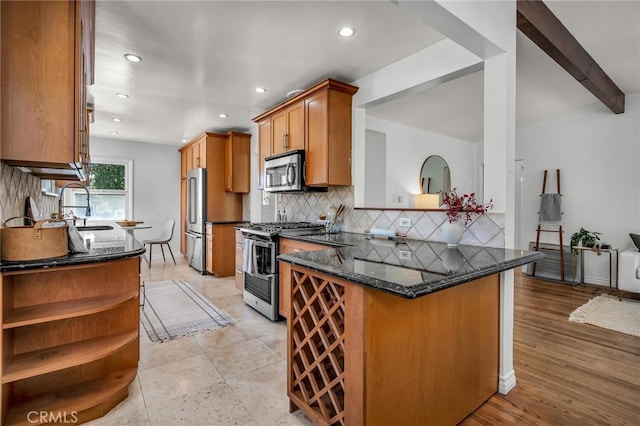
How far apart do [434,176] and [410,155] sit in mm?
687

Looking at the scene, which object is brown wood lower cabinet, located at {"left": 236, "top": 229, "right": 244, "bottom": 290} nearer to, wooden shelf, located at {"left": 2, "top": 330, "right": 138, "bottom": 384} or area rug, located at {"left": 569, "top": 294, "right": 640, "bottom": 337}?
wooden shelf, located at {"left": 2, "top": 330, "right": 138, "bottom": 384}

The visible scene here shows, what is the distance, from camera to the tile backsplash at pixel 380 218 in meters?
2.09

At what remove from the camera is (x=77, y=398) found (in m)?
1.67

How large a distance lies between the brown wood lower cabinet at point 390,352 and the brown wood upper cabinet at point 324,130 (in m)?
1.57

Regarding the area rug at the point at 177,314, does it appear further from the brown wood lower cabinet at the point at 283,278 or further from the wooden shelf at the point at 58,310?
the wooden shelf at the point at 58,310

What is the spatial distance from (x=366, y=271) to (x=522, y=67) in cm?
310

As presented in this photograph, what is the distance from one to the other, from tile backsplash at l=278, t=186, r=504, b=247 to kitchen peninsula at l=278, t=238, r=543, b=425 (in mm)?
173

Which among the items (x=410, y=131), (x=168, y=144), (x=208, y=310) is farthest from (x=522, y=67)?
(x=168, y=144)

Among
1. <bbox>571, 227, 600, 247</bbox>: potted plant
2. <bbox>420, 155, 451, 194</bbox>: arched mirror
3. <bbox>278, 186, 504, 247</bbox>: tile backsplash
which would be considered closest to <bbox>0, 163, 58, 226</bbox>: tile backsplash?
<bbox>278, 186, 504, 247</bbox>: tile backsplash

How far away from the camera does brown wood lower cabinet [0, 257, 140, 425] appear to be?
151 centimetres

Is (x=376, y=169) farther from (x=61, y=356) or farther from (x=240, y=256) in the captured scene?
(x=61, y=356)

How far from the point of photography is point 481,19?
5.98 feet

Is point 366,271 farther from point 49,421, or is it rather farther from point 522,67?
point 522,67

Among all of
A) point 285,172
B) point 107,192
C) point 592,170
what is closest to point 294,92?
point 285,172
